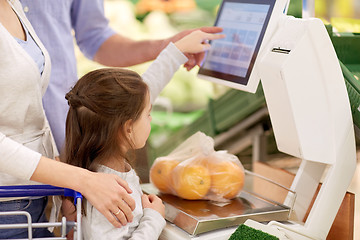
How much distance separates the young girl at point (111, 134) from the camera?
4.36ft

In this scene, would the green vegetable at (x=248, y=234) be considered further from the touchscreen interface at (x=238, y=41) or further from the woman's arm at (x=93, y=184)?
the touchscreen interface at (x=238, y=41)

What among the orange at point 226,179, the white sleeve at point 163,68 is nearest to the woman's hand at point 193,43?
the white sleeve at point 163,68

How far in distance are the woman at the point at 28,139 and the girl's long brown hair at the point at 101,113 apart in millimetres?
100

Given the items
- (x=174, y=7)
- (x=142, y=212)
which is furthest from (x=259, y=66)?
(x=174, y=7)

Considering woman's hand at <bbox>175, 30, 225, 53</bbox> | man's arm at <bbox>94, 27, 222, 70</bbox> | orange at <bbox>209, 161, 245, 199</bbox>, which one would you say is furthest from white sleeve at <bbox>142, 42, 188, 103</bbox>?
orange at <bbox>209, 161, 245, 199</bbox>

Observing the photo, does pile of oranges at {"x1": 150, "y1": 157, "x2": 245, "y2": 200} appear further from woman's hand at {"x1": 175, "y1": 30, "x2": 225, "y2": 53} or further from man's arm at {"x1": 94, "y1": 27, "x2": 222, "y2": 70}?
man's arm at {"x1": 94, "y1": 27, "x2": 222, "y2": 70}

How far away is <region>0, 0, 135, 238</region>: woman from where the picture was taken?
121cm

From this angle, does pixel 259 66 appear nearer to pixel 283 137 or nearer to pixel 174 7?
pixel 283 137

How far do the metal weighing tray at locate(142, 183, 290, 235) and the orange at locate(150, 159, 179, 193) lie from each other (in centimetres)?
3

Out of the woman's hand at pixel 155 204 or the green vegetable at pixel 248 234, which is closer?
the green vegetable at pixel 248 234

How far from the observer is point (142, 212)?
1388 mm

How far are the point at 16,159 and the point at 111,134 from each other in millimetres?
277

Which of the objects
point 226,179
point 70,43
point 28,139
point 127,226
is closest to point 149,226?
point 127,226

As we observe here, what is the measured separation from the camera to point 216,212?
1456 mm
